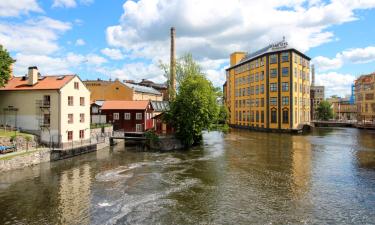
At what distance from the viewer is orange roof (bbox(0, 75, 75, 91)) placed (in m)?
40.9

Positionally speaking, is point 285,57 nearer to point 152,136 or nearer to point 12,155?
point 152,136

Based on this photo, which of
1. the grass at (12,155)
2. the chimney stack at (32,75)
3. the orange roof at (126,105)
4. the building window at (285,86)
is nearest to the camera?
the grass at (12,155)

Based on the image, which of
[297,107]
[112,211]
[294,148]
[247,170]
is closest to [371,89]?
[297,107]

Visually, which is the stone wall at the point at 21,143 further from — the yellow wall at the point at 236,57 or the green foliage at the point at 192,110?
the yellow wall at the point at 236,57

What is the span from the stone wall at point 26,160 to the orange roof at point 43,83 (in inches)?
379

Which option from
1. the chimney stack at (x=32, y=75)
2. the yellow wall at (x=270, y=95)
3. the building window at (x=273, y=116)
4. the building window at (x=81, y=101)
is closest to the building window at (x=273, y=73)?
the yellow wall at (x=270, y=95)

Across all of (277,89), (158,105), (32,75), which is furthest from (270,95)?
(32,75)

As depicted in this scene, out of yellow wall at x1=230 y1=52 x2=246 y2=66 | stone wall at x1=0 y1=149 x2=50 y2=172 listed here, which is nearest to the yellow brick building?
yellow wall at x1=230 y1=52 x2=246 y2=66

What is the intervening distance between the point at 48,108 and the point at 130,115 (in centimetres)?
1777

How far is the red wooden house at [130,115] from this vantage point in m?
55.6

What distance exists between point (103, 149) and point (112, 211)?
92.3 feet

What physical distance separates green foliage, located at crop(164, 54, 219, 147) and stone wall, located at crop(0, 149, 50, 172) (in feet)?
66.3

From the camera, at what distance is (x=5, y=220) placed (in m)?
18.2

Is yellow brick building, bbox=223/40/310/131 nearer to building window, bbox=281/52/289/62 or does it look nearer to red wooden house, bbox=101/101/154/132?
building window, bbox=281/52/289/62
